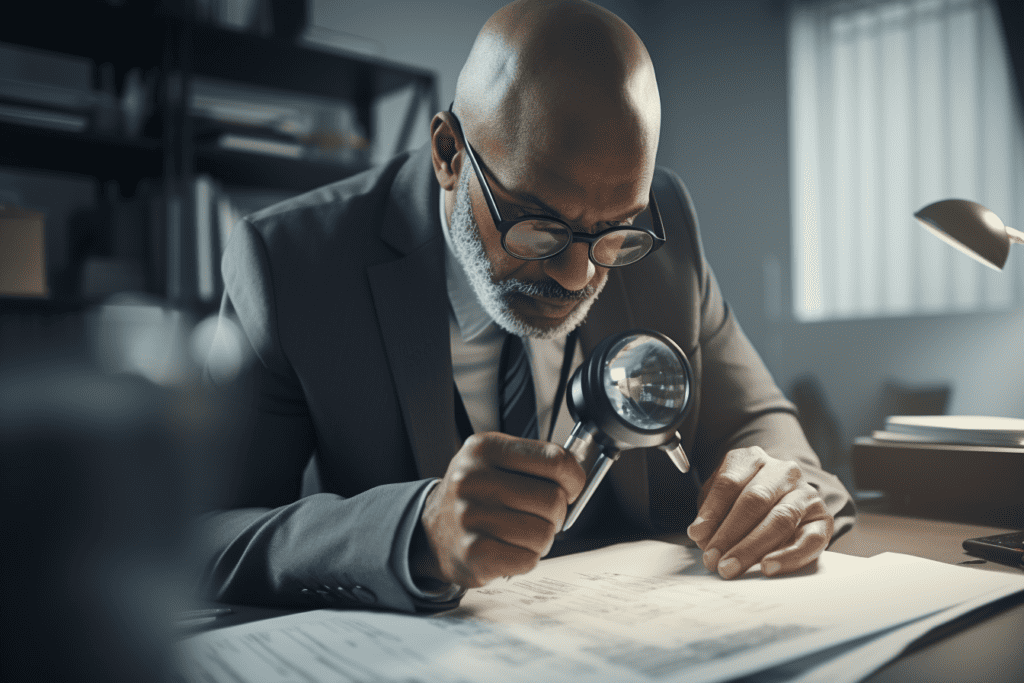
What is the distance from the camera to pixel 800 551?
0.87 m

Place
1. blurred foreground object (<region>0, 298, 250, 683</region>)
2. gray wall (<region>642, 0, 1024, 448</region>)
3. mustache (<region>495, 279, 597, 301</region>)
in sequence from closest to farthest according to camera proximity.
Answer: blurred foreground object (<region>0, 298, 250, 683</region>) < mustache (<region>495, 279, 597, 301</region>) < gray wall (<region>642, 0, 1024, 448</region>)

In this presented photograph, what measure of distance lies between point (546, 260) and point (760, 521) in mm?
463

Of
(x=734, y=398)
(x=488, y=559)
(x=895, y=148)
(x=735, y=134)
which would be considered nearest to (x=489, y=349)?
(x=734, y=398)

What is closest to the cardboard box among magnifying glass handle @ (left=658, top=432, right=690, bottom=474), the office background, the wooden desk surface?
the office background

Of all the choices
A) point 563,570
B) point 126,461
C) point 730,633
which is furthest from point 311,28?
point 126,461

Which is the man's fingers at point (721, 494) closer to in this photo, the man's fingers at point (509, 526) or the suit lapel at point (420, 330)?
the man's fingers at point (509, 526)

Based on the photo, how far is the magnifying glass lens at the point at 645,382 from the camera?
0.73 metres

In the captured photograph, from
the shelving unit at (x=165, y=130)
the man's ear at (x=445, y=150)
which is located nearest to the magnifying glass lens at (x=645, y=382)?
the man's ear at (x=445, y=150)

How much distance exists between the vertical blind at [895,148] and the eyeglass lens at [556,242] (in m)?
3.21

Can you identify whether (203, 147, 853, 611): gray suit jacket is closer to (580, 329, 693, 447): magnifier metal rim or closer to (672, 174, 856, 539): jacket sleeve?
(672, 174, 856, 539): jacket sleeve

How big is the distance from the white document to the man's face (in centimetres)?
42

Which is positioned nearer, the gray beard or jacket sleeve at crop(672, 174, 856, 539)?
the gray beard

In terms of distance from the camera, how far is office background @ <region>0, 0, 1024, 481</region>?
1.78m

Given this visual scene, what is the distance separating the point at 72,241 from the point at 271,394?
1755mm
